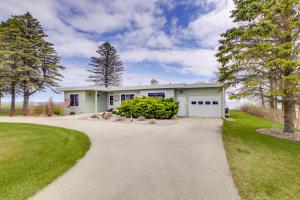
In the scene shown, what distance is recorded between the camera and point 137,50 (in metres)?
23.5

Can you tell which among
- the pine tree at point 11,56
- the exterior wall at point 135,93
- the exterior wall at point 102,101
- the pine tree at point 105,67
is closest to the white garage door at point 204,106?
the exterior wall at point 135,93

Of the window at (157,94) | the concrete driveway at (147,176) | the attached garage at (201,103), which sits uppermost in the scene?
the window at (157,94)

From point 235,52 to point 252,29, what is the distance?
4.28ft

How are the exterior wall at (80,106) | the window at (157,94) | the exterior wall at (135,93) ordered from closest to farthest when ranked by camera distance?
the exterior wall at (135,93)
the window at (157,94)
the exterior wall at (80,106)

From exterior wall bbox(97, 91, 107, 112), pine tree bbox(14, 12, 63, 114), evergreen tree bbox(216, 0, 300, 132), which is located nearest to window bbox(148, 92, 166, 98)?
exterior wall bbox(97, 91, 107, 112)

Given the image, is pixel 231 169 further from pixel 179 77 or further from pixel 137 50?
pixel 179 77

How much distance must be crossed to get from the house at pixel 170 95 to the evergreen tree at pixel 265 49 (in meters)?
4.26

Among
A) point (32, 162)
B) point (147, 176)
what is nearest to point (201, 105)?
point (147, 176)

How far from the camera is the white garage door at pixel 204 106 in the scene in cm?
1520

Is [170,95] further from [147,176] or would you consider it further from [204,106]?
[147,176]

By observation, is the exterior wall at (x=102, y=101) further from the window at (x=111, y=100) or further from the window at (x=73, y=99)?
the window at (x=73, y=99)

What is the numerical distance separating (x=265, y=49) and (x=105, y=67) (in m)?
32.2

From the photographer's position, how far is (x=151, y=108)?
44.5 ft

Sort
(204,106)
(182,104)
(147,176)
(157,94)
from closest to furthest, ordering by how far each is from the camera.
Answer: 1. (147,176)
2. (204,106)
3. (182,104)
4. (157,94)
